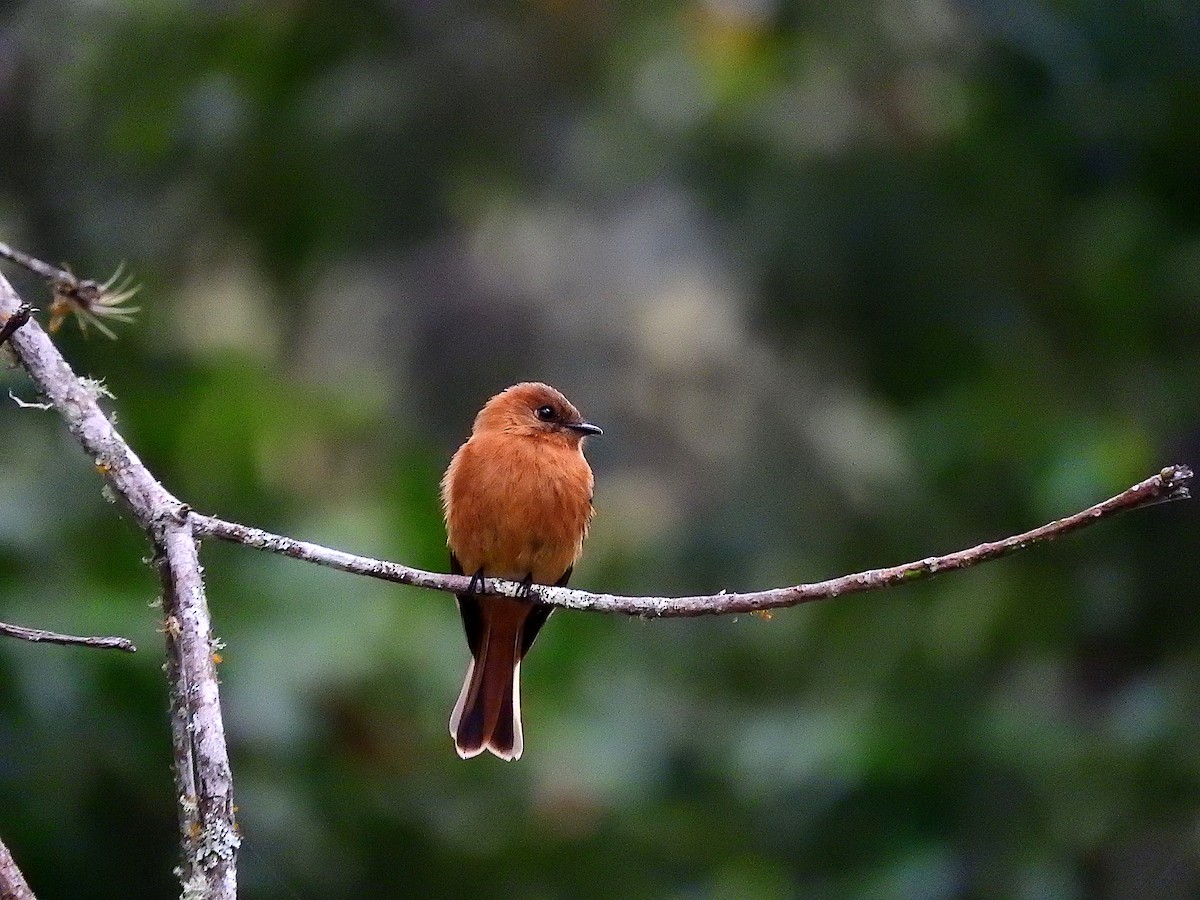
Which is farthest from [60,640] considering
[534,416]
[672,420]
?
[672,420]

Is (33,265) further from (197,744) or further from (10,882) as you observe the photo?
(10,882)

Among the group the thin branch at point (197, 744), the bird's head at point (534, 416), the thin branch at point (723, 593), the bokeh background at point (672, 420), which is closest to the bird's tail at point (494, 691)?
the bird's head at point (534, 416)

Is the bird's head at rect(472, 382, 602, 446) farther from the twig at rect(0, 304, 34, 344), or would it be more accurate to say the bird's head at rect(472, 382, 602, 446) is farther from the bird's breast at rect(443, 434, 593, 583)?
the twig at rect(0, 304, 34, 344)

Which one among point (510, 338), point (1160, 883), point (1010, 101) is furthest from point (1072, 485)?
point (510, 338)

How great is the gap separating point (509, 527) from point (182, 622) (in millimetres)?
2178

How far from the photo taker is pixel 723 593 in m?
3.47

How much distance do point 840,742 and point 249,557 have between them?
2.68 m

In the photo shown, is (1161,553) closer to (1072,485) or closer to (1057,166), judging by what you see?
(1072,485)

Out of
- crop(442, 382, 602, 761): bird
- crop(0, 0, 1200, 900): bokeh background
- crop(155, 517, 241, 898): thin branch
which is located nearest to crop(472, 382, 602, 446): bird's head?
crop(442, 382, 602, 761): bird

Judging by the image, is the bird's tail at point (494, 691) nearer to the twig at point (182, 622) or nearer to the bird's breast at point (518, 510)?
the bird's breast at point (518, 510)

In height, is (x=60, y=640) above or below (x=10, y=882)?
above

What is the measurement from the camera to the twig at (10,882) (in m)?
2.75

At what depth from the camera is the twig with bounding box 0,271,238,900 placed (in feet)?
9.48

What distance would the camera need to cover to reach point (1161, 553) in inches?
323
